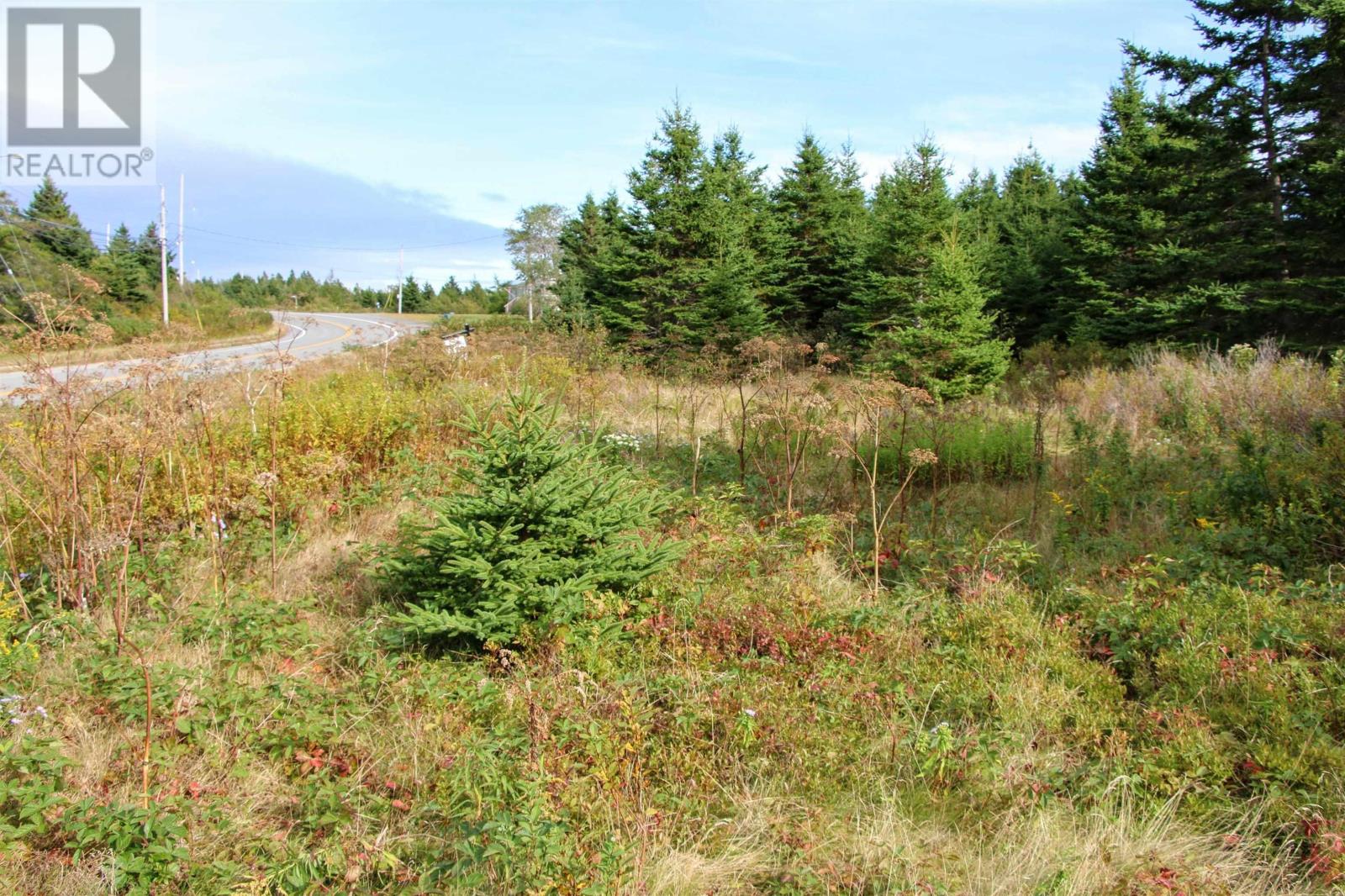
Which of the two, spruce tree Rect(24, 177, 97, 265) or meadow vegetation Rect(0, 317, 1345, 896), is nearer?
meadow vegetation Rect(0, 317, 1345, 896)

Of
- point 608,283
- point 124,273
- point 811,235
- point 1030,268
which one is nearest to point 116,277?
point 124,273

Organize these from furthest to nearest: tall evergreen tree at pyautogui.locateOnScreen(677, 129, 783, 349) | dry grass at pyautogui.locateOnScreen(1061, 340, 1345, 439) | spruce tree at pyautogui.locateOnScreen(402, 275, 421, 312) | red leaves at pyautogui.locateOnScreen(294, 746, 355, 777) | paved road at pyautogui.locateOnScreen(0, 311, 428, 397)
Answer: spruce tree at pyautogui.locateOnScreen(402, 275, 421, 312)
tall evergreen tree at pyautogui.locateOnScreen(677, 129, 783, 349)
dry grass at pyautogui.locateOnScreen(1061, 340, 1345, 439)
paved road at pyautogui.locateOnScreen(0, 311, 428, 397)
red leaves at pyautogui.locateOnScreen(294, 746, 355, 777)

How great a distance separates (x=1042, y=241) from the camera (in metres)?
21.8

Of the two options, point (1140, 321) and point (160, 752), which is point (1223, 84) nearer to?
point (1140, 321)

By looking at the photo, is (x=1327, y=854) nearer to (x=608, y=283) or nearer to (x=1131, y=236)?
(x=1131, y=236)

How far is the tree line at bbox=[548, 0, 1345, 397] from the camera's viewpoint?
44.8ft

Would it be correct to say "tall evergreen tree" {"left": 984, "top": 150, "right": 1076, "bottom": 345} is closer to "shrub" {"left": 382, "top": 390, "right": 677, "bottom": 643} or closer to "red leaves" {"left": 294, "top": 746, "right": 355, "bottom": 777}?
"shrub" {"left": 382, "top": 390, "right": 677, "bottom": 643}

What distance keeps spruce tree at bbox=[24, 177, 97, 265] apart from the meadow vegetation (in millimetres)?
23109

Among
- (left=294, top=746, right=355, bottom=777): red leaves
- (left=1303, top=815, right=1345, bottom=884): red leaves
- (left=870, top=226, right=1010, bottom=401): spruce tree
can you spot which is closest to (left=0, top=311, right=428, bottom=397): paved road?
(left=294, top=746, right=355, bottom=777): red leaves

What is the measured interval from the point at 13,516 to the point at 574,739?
421 centimetres

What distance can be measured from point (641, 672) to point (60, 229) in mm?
27344

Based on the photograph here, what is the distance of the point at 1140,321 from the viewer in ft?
54.6

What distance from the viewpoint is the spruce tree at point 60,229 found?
24.5 metres

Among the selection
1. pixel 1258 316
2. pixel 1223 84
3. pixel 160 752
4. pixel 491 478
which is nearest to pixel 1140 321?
pixel 1258 316
